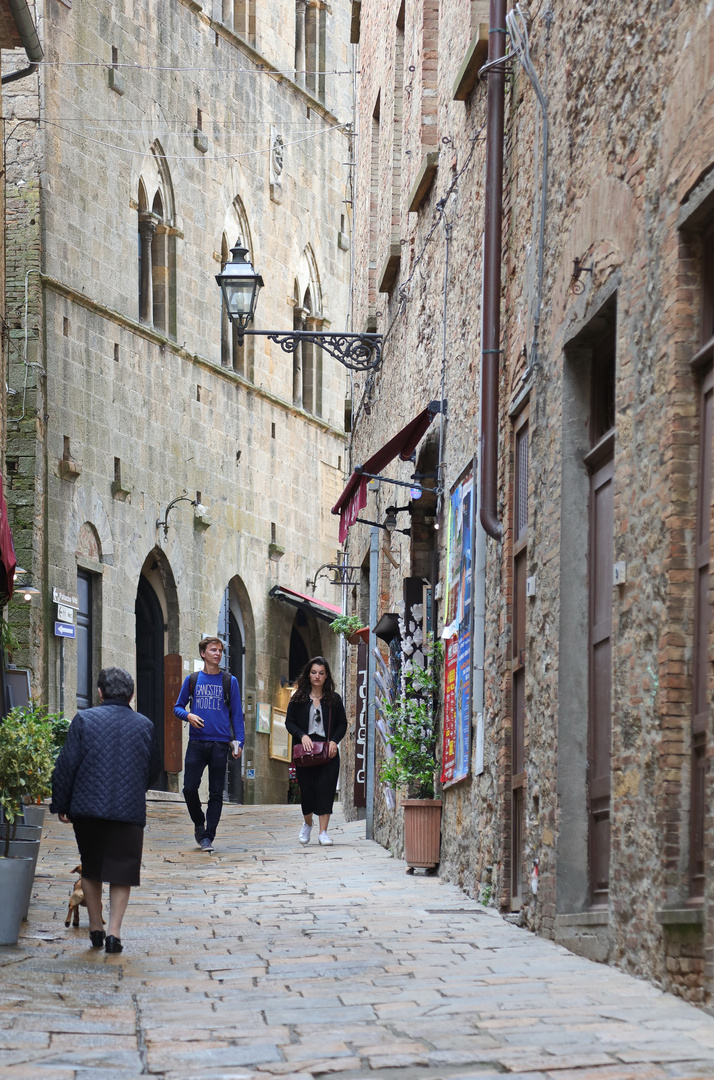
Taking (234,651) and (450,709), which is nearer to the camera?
(450,709)

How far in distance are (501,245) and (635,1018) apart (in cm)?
559

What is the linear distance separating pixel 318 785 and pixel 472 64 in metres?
6.25

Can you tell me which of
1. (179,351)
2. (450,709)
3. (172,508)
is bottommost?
(450,709)

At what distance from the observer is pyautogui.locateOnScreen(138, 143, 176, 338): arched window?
991 inches

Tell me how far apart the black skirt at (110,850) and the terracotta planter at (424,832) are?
3964 mm

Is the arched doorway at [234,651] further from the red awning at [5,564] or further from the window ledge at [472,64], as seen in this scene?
the red awning at [5,564]

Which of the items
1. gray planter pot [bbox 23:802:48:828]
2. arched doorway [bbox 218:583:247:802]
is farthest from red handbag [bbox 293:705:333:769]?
arched doorway [bbox 218:583:247:802]

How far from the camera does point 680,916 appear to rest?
235 inches

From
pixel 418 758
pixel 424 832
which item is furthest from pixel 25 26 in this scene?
pixel 424 832

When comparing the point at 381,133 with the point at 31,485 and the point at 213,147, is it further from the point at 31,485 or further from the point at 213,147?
the point at 213,147

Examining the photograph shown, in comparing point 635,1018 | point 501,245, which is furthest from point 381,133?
point 635,1018

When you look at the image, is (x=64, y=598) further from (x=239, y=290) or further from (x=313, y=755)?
(x=313, y=755)

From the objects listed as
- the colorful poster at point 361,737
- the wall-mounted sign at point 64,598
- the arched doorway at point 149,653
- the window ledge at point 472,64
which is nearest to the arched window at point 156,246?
the arched doorway at point 149,653

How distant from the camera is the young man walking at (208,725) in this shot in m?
13.9
